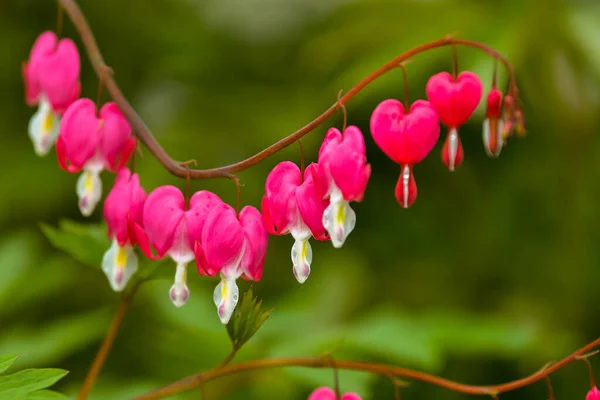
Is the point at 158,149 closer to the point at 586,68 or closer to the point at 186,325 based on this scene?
the point at 186,325

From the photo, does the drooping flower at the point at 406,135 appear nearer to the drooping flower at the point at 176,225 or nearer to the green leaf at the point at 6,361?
the drooping flower at the point at 176,225

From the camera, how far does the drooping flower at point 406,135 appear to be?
3.20 ft

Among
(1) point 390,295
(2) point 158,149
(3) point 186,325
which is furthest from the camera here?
(1) point 390,295

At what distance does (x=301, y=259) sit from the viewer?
1.00 meters

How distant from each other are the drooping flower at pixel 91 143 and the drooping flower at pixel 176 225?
0.13 meters

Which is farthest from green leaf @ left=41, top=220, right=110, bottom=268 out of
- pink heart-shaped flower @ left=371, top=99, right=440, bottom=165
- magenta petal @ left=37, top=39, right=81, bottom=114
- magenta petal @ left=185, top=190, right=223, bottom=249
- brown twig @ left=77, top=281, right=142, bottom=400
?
pink heart-shaped flower @ left=371, top=99, right=440, bottom=165

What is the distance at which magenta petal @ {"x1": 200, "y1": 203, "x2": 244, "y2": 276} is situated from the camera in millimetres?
1011

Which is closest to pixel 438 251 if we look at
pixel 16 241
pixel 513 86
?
pixel 16 241

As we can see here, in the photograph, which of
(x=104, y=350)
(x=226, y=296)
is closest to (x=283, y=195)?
(x=226, y=296)

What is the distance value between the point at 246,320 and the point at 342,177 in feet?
0.76

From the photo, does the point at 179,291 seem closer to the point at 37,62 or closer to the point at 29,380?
the point at 29,380

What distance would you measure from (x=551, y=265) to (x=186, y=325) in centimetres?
94

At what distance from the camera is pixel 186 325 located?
1847mm

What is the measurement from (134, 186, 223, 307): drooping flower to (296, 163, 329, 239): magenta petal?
0.11 m
